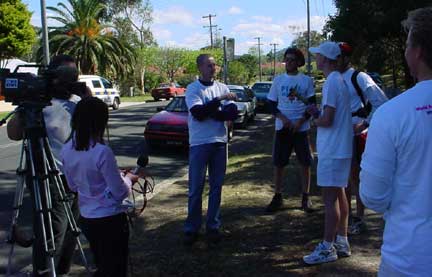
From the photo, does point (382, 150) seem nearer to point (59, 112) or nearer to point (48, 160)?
point (48, 160)

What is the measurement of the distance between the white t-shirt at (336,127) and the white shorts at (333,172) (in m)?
0.04

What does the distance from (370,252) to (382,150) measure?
3.02 metres

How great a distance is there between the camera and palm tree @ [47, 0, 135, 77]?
1619 inches

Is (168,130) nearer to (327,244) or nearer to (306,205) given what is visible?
(306,205)

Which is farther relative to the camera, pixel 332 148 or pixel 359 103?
pixel 359 103

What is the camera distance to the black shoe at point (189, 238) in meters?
5.16

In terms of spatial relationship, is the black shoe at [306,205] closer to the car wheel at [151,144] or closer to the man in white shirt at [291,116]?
the man in white shirt at [291,116]

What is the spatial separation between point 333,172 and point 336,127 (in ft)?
1.25

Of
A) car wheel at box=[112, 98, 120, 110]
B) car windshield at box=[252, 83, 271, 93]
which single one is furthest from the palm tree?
car windshield at box=[252, 83, 271, 93]

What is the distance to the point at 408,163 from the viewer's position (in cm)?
202

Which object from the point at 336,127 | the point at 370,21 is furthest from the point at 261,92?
the point at 336,127

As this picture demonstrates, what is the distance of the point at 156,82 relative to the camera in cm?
6222

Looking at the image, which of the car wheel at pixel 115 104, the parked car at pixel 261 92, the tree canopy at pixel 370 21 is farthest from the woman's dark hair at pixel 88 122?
the car wheel at pixel 115 104

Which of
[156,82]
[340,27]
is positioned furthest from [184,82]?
[340,27]
